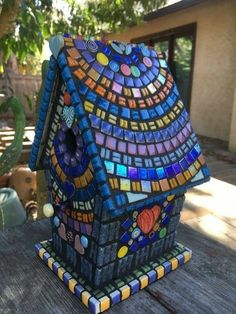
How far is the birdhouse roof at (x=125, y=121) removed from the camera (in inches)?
30.5

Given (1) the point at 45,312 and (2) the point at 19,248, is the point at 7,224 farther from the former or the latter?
(1) the point at 45,312

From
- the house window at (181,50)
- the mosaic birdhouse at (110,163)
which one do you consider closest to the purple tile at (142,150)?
the mosaic birdhouse at (110,163)

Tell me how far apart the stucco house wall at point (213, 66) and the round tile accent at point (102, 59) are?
4.75 m

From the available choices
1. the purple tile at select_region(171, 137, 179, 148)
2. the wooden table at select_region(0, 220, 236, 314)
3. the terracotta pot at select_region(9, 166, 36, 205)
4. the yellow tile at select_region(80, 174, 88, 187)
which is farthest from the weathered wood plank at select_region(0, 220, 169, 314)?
the terracotta pot at select_region(9, 166, 36, 205)

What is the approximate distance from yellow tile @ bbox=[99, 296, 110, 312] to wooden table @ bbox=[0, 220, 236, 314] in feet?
0.06

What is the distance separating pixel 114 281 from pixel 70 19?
12.5 feet

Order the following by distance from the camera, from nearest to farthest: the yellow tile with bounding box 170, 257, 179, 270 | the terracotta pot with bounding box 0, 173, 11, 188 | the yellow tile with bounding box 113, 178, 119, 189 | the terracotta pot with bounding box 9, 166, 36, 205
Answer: the yellow tile with bounding box 113, 178, 119, 189
the yellow tile with bounding box 170, 257, 179, 270
the terracotta pot with bounding box 9, 166, 36, 205
the terracotta pot with bounding box 0, 173, 11, 188

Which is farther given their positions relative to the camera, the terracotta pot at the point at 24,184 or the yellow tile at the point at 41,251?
the terracotta pot at the point at 24,184

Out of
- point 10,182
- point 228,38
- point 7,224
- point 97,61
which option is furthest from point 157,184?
point 228,38

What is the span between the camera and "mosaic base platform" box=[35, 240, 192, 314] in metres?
0.88

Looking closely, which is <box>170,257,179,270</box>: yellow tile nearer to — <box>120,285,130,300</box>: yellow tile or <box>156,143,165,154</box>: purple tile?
<box>120,285,130,300</box>: yellow tile

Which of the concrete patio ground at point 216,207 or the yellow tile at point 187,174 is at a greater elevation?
the yellow tile at point 187,174

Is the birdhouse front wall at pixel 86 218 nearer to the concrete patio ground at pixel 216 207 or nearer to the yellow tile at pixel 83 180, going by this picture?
the yellow tile at pixel 83 180

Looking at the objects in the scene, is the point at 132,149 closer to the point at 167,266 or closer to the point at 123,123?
the point at 123,123
